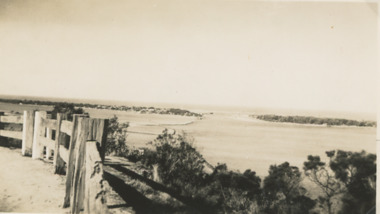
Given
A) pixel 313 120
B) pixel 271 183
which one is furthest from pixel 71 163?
pixel 313 120

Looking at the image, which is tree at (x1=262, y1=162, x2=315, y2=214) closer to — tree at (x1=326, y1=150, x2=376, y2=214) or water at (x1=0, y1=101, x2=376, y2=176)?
water at (x1=0, y1=101, x2=376, y2=176)

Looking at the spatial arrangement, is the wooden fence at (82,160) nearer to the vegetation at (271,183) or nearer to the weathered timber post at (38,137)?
the weathered timber post at (38,137)

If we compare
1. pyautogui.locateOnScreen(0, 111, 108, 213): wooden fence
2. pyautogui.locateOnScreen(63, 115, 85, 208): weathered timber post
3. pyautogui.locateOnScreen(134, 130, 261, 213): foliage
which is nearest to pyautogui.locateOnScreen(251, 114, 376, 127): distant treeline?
pyautogui.locateOnScreen(134, 130, 261, 213): foliage

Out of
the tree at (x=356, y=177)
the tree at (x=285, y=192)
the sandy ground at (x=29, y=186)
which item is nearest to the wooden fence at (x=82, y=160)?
the sandy ground at (x=29, y=186)

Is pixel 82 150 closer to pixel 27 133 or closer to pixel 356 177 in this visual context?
pixel 27 133

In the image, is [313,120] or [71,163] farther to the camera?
[313,120]
